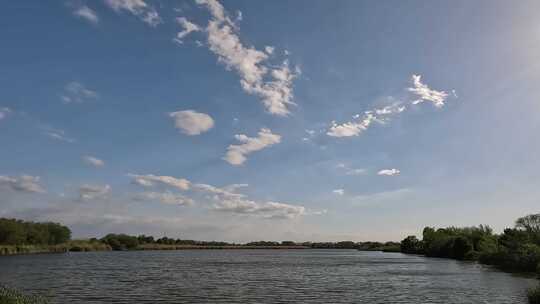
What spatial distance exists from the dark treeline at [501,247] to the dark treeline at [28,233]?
141713 millimetres

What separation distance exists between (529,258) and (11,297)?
76.9 m

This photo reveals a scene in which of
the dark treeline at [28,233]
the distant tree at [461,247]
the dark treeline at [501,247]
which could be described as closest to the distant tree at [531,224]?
the dark treeline at [501,247]

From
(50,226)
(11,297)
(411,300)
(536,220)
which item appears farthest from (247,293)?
Answer: (50,226)

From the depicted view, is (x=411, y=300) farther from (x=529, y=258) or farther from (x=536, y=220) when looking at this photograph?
(x=536, y=220)

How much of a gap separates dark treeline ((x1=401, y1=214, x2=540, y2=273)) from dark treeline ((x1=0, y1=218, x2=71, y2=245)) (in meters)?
Result: 142

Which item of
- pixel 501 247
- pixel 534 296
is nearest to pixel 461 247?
pixel 501 247

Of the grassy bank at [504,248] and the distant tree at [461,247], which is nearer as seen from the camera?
the grassy bank at [504,248]

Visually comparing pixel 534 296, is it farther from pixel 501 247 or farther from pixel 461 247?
pixel 461 247

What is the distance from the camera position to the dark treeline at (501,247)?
270 ft

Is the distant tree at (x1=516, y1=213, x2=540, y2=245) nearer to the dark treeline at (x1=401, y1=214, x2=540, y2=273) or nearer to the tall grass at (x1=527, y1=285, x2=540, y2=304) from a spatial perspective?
the dark treeline at (x1=401, y1=214, x2=540, y2=273)

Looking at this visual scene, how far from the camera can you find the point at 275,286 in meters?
56.5

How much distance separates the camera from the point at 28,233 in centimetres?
17575

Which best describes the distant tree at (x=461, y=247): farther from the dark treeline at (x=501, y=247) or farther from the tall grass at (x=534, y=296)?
the tall grass at (x=534, y=296)

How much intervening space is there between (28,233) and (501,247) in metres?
154
